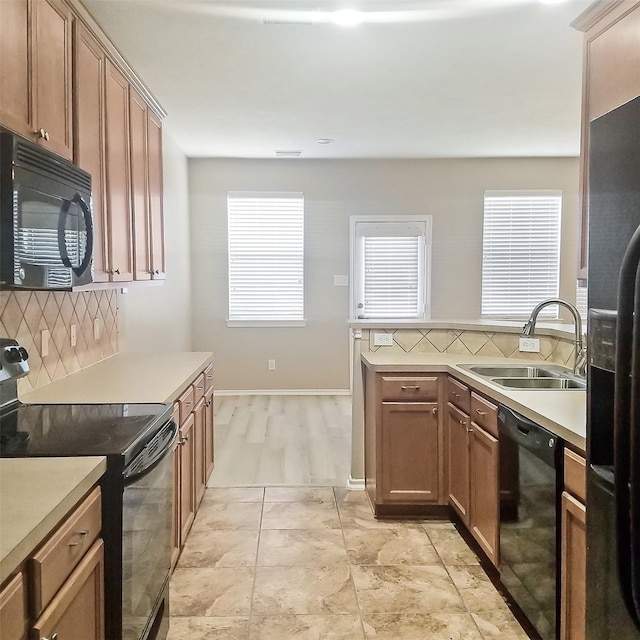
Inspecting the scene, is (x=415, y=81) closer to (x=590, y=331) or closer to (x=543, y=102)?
(x=543, y=102)

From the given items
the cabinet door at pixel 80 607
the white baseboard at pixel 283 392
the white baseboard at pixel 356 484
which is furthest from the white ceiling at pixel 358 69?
the white baseboard at pixel 283 392

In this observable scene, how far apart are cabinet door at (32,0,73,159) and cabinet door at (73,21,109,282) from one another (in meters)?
0.07

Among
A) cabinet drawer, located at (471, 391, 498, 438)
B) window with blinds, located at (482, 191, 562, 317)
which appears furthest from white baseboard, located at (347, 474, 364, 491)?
window with blinds, located at (482, 191, 562, 317)

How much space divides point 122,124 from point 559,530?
268 cm

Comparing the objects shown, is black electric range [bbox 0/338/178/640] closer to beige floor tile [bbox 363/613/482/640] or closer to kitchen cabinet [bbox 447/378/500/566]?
beige floor tile [bbox 363/613/482/640]

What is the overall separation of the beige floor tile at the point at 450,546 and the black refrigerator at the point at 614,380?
136 centimetres

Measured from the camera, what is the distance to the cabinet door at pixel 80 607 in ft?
3.82

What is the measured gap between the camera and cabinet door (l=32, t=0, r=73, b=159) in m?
1.85

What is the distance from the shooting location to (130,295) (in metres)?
3.93

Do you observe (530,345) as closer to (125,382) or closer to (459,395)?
(459,395)

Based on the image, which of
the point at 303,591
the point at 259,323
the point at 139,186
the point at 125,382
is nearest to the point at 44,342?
the point at 125,382

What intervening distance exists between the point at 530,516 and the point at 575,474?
39 cm

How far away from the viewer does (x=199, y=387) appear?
121 inches

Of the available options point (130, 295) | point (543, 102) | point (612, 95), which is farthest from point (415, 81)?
point (130, 295)
